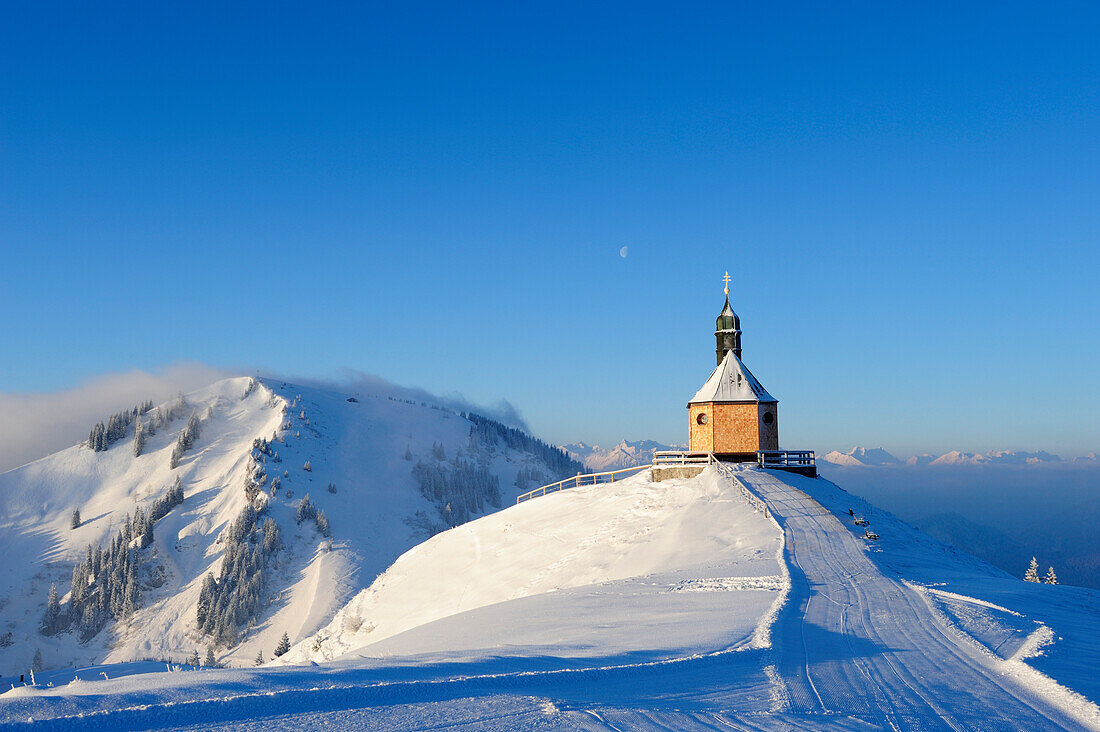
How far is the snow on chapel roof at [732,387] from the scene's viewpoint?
134 feet

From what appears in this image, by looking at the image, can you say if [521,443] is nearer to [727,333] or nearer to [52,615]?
[52,615]

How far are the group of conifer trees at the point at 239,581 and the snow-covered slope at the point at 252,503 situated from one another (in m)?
0.91

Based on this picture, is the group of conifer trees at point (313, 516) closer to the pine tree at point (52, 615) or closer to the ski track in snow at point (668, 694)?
the pine tree at point (52, 615)

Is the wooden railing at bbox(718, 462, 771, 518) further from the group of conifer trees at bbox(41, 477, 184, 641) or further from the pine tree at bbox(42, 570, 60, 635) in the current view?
the pine tree at bbox(42, 570, 60, 635)

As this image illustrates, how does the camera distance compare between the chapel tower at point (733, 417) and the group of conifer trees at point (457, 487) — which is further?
the group of conifer trees at point (457, 487)

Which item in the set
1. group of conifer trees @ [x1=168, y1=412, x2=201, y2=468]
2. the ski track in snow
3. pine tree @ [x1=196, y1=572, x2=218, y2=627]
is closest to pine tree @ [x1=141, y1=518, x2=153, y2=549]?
pine tree @ [x1=196, y1=572, x2=218, y2=627]

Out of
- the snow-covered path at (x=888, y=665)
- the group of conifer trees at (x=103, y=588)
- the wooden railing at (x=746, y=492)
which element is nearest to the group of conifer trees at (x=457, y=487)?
the group of conifer trees at (x=103, y=588)

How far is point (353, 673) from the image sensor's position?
23.4 ft

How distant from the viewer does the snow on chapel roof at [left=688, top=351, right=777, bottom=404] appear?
40875 mm

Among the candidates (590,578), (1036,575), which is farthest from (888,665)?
(1036,575)

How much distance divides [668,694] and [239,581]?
98992 millimetres

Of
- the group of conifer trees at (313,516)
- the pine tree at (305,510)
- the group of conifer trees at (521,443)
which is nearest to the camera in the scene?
the group of conifer trees at (313,516)

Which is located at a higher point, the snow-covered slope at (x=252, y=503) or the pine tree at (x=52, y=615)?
the snow-covered slope at (x=252, y=503)

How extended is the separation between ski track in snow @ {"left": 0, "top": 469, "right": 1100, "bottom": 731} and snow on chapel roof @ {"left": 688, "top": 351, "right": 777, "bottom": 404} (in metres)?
30.9
